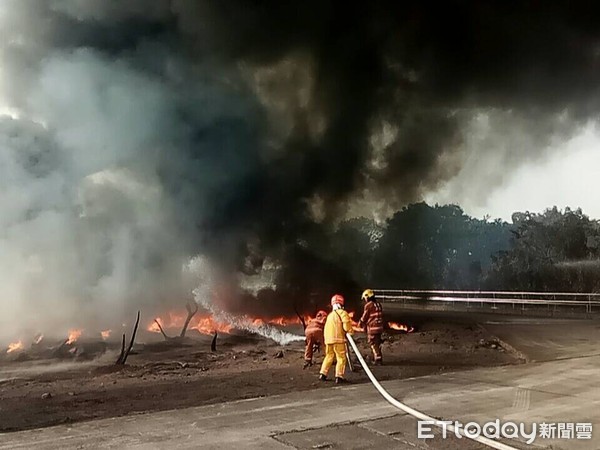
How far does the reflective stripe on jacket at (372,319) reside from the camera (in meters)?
9.50

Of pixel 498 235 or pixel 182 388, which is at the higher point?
pixel 498 235

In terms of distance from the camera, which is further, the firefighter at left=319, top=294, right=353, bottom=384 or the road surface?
the firefighter at left=319, top=294, right=353, bottom=384

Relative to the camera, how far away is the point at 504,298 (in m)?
25.4

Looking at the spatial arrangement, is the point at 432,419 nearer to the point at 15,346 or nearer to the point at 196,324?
the point at 15,346

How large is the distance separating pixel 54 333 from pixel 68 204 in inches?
149

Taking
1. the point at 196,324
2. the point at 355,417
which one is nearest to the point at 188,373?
the point at 355,417

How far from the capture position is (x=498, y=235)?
3844 centimetres

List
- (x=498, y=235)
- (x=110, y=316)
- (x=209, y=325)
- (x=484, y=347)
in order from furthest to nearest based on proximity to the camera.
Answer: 1. (x=498, y=235)
2. (x=209, y=325)
3. (x=110, y=316)
4. (x=484, y=347)

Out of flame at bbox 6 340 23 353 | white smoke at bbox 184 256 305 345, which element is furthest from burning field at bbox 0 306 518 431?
white smoke at bbox 184 256 305 345

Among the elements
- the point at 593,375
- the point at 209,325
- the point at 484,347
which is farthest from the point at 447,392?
the point at 209,325

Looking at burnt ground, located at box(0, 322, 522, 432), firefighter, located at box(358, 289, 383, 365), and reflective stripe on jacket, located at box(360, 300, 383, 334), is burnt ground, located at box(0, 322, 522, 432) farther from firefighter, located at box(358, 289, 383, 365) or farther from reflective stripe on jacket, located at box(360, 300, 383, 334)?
reflective stripe on jacket, located at box(360, 300, 383, 334)

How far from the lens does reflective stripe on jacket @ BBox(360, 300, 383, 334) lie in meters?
9.50

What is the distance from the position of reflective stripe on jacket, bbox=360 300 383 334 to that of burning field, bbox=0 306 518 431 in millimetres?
644

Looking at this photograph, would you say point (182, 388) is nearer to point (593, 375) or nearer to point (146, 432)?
point (146, 432)
